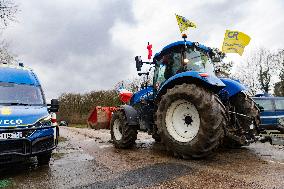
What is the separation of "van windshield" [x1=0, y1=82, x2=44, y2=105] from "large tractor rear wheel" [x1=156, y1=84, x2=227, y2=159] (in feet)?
8.77

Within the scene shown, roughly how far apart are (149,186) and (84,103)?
5008cm

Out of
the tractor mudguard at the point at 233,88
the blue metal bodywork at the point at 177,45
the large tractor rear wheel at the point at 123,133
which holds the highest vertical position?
the blue metal bodywork at the point at 177,45

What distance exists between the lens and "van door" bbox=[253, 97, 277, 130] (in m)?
13.7

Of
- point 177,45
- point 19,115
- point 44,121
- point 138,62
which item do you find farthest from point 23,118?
point 177,45

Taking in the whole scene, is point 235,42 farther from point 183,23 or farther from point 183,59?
point 183,59

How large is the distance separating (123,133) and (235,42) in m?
3.69

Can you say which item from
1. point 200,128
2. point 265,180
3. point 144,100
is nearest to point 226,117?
point 200,128

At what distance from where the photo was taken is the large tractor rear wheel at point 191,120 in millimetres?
6121

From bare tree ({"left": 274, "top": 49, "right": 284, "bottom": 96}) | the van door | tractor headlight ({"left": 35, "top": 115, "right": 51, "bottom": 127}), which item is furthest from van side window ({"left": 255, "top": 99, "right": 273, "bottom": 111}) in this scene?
bare tree ({"left": 274, "top": 49, "right": 284, "bottom": 96})

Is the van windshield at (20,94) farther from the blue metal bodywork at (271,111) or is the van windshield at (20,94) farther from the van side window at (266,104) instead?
the van side window at (266,104)

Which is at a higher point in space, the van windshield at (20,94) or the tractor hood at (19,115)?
the van windshield at (20,94)

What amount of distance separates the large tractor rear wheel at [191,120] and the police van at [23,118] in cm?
230

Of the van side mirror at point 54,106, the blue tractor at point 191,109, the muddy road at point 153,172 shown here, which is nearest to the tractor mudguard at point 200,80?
the blue tractor at point 191,109

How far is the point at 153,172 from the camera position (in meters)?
5.43
